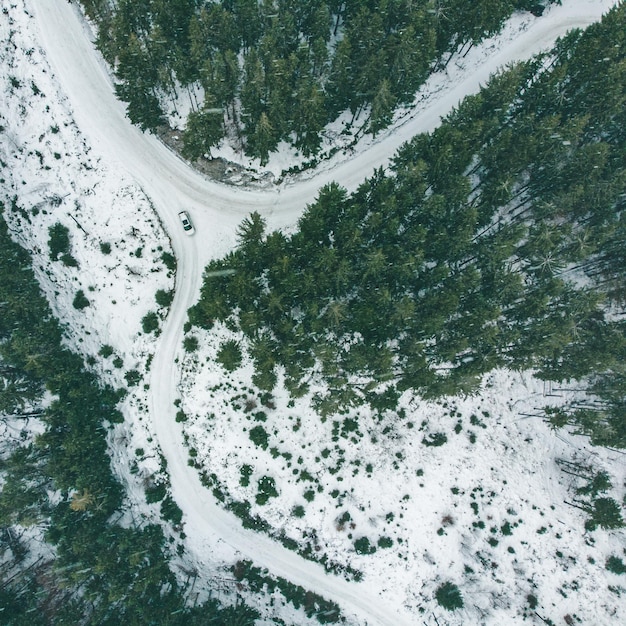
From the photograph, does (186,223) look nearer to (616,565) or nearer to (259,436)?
(259,436)

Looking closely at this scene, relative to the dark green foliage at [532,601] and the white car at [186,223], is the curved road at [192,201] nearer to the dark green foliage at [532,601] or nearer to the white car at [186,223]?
the white car at [186,223]

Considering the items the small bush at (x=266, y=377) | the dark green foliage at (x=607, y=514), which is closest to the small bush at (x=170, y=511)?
the small bush at (x=266, y=377)

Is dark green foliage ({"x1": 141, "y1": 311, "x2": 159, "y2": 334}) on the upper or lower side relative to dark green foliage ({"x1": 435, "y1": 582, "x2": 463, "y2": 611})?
upper

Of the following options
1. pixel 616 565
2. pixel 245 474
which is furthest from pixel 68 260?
pixel 616 565

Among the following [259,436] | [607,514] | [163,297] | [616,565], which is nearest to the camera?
[607,514]

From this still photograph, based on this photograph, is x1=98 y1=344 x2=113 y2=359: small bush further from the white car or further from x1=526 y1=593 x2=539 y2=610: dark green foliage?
x1=526 y1=593 x2=539 y2=610: dark green foliage

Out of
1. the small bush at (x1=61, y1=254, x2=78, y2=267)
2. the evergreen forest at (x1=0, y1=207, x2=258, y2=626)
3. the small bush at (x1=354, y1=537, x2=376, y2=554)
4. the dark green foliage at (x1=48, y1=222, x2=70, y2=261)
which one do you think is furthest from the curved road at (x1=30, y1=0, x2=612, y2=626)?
the small bush at (x1=61, y1=254, x2=78, y2=267)
